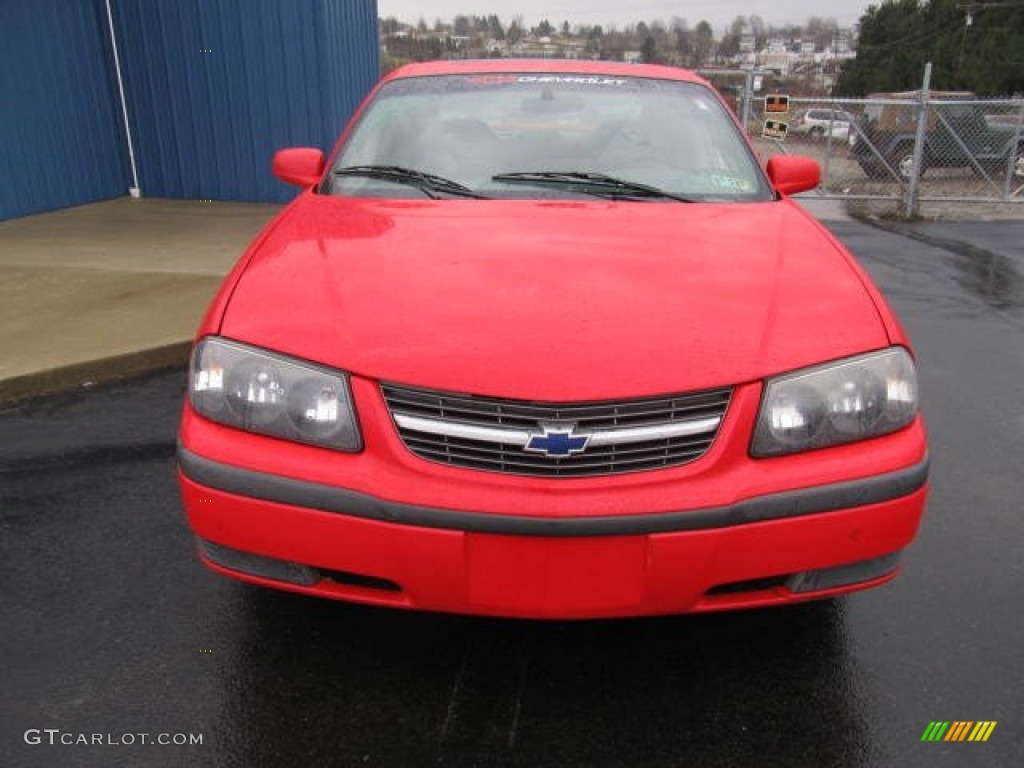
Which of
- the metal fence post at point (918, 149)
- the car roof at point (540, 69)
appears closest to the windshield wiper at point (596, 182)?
the car roof at point (540, 69)

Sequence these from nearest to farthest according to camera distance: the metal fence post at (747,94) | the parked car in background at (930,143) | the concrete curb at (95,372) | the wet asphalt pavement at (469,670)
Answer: the wet asphalt pavement at (469,670) → the concrete curb at (95,372) → the metal fence post at (747,94) → the parked car in background at (930,143)

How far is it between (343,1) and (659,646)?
867 centimetres

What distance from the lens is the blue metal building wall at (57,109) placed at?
8422mm

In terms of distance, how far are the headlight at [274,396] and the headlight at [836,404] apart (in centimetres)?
97

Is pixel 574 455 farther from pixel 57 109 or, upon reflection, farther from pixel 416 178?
pixel 57 109

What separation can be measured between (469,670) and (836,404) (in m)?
1.20

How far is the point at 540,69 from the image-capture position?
3.71 meters

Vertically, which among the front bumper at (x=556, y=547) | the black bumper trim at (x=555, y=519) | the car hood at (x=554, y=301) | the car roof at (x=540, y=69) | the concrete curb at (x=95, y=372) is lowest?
the concrete curb at (x=95, y=372)

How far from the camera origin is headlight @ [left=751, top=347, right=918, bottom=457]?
199cm

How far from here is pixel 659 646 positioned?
8.04 ft

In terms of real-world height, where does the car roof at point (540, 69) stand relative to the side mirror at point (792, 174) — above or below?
above

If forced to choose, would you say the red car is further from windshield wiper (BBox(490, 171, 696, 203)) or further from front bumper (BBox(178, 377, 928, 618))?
windshield wiper (BBox(490, 171, 696, 203))

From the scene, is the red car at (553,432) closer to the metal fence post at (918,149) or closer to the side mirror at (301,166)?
the side mirror at (301,166)

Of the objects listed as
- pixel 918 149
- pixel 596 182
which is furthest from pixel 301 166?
pixel 918 149
